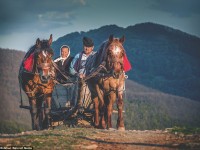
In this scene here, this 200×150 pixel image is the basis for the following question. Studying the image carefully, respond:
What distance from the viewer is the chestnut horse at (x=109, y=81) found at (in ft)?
52.7

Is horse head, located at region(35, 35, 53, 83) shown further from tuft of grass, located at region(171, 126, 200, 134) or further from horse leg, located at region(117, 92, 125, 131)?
tuft of grass, located at region(171, 126, 200, 134)

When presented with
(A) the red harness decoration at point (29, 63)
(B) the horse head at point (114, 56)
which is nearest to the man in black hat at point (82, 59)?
(A) the red harness decoration at point (29, 63)

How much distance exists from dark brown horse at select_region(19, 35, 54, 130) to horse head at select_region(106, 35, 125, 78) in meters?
2.15

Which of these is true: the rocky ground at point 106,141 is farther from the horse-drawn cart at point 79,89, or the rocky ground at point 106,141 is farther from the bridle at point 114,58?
the horse-drawn cart at point 79,89

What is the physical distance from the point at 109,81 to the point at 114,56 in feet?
3.03

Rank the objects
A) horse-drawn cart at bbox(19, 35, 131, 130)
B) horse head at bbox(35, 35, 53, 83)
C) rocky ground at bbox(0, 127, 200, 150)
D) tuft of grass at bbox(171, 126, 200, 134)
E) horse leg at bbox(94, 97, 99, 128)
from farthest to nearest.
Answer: horse leg at bbox(94, 97, 99, 128), horse head at bbox(35, 35, 53, 83), horse-drawn cart at bbox(19, 35, 131, 130), tuft of grass at bbox(171, 126, 200, 134), rocky ground at bbox(0, 127, 200, 150)

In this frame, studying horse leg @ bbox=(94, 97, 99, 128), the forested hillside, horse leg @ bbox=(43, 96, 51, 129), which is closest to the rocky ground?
horse leg @ bbox=(94, 97, 99, 128)

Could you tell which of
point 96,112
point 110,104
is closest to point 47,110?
point 96,112

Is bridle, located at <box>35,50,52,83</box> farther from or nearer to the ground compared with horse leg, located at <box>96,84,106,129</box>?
farther from the ground

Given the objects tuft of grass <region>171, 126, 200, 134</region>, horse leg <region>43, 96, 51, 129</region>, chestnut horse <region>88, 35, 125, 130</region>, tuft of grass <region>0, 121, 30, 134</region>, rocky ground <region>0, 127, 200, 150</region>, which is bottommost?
tuft of grass <region>0, 121, 30, 134</region>

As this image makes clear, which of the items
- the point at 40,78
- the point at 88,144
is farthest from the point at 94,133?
the point at 40,78

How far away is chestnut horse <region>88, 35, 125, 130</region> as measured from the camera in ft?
52.7

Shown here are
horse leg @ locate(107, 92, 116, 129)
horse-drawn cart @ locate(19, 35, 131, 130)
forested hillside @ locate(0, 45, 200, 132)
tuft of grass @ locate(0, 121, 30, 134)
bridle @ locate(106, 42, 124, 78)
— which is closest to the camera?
bridle @ locate(106, 42, 124, 78)

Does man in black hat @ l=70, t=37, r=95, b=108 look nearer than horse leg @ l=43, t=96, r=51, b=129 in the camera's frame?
No
